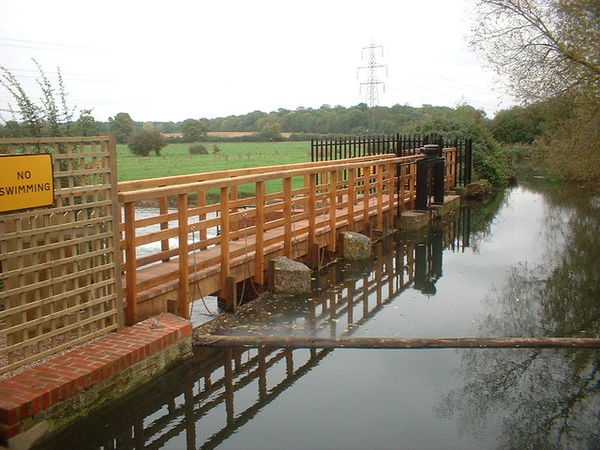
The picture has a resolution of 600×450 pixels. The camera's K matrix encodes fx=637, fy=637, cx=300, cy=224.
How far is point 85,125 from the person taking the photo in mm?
9969

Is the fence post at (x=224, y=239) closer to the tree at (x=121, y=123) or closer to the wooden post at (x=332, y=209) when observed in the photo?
the wooden post at (x=332, y=209)

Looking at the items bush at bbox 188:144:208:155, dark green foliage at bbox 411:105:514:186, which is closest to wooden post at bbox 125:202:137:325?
dark green foliage at bbox 411:105:514:186

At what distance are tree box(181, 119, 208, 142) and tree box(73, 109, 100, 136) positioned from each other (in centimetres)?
5470

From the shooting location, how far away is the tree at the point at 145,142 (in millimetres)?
43881

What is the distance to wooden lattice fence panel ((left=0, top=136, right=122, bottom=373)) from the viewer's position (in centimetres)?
491

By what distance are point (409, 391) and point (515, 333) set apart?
2.35m

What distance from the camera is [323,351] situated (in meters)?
6.70

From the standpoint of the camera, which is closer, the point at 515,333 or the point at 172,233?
the point at 172,233

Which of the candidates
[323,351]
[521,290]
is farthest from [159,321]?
[521,290]

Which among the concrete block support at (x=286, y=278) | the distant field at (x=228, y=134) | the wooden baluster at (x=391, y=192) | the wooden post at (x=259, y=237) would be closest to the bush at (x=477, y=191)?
the wooden baluster at (x=391, y=192)

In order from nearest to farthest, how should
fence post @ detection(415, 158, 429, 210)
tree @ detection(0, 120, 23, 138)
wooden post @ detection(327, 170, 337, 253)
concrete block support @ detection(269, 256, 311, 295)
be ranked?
concrete block support @ detection(269, 256, 311, 295) → tree @ detection(0, 120, 23, 138) → wooden post @ detection(327, 170, 337, 253) → fence post @ detection(415, 158, 429, 210)

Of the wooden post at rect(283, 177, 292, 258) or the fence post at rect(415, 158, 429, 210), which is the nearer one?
the wooden post at rect(283, 177, 292, 258)

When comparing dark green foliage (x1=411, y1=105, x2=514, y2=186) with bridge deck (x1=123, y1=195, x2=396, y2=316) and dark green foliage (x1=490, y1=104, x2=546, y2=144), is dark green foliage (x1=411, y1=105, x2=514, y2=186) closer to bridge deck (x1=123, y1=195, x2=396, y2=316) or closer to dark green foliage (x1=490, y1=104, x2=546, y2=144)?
bridge deck (x1=123, y1=195, x2=396, y2=316)

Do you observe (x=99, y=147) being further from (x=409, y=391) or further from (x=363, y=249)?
(x=363, y=249)
